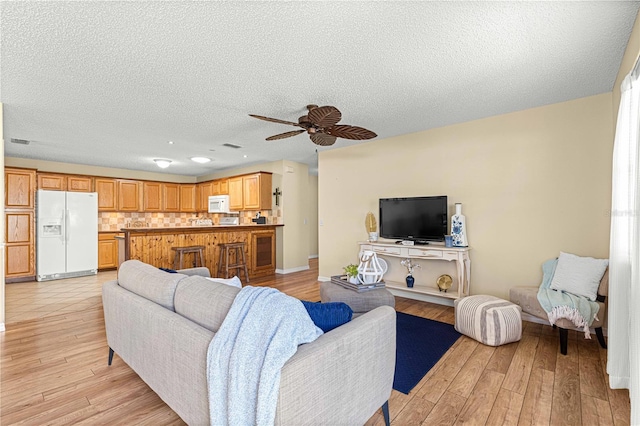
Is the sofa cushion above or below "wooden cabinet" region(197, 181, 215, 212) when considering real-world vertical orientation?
below

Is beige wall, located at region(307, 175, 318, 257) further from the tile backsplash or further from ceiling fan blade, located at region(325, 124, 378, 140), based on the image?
ceiling fan blade, located at region(325, 124, 378, 140)

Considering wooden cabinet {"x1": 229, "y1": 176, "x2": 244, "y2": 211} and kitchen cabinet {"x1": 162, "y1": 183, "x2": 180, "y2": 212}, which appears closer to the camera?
wooden cabinet {"x1": 229, "y1": 176, "x2": 244, "y2": 211}

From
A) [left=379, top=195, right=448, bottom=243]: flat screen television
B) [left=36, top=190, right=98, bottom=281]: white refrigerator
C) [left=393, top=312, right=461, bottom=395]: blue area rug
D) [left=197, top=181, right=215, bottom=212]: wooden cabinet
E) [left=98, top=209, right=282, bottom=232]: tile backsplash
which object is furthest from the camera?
[left=197, top=181, right=215, bottom=212]: wooden cabinet

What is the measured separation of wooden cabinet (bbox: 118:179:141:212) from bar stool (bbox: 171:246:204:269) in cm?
335

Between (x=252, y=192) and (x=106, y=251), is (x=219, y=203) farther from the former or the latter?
(x=106, y=251)

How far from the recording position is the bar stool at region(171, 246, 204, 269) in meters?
4.51

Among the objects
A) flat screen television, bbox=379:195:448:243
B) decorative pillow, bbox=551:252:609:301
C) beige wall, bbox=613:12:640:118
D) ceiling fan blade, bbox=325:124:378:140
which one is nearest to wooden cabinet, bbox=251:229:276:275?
flat screen television, bbox=379:195:448:243

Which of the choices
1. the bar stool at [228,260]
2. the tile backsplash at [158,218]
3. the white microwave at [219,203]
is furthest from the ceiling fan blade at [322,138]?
the white microwave at [219,203]

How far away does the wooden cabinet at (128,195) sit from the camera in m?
6.87

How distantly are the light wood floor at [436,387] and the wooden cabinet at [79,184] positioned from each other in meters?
4.20

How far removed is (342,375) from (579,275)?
2746 mm

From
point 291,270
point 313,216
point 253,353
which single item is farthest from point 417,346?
point 313,216

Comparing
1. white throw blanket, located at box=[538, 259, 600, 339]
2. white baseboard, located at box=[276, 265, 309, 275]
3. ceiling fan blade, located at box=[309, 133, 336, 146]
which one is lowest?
white baseboard, located at box=[276, 265, 309, 275]

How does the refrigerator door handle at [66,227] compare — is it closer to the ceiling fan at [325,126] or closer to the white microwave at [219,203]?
the white microwave at [219,203]
